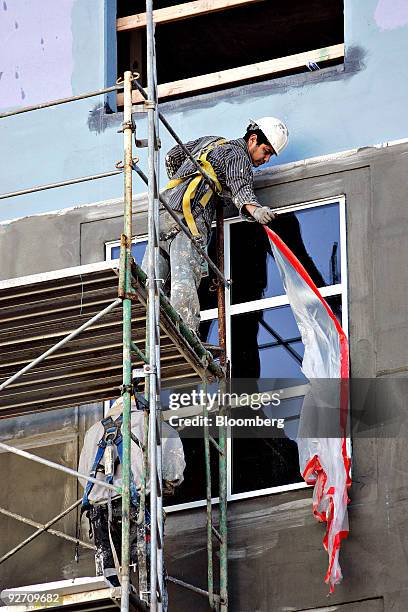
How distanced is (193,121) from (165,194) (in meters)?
0.83

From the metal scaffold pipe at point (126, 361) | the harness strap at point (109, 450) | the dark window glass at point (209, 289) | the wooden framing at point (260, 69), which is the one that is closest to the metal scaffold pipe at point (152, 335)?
the metal scaffold pipe at point (126, 361)

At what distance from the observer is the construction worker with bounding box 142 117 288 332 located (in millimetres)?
12773

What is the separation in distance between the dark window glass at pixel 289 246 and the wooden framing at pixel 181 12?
1.91 meters

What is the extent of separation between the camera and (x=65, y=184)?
12844 mm

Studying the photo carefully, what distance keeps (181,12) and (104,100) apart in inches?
37.7

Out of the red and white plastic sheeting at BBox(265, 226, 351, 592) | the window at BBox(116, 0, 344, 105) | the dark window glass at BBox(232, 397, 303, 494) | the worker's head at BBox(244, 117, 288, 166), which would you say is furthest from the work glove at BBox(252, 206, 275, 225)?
the window at BBox(116, 0, 344, 105)

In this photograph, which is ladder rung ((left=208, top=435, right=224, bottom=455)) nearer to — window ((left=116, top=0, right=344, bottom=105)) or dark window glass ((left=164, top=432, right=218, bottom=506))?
dark window glass ((left=164, top=432, right=218, bottom=506))

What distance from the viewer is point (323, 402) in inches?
490

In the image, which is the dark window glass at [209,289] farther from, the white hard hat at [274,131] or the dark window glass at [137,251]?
the white hard hat at [274,131]

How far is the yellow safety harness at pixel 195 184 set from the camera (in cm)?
1299

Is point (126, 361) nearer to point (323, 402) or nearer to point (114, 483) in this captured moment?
point (114, 483)

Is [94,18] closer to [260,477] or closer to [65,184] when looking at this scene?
[65,184]

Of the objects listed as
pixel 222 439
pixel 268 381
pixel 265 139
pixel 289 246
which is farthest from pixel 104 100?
→ pixel 222 439

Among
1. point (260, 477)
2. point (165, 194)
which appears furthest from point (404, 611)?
point (165, 194)
